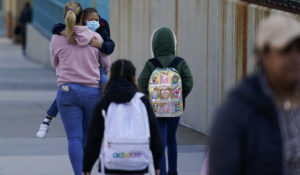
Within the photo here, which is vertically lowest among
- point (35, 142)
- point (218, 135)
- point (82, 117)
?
point (35, 142)

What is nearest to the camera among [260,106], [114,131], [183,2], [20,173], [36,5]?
[260,106]

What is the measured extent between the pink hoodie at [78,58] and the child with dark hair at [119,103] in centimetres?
198

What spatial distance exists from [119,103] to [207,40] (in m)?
5.76

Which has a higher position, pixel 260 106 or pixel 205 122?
pixel 260 106

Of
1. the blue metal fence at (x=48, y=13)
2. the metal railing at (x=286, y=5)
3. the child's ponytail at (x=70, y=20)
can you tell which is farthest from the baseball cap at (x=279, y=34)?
the blue metal fence at (x=48, y=13)

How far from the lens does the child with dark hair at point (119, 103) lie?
502 cm

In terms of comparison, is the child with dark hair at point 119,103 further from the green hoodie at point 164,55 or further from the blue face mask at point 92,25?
the green hoodie at point 164,55

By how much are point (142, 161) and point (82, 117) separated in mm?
2283

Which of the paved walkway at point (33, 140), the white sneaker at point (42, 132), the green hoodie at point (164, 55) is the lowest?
the paved walkway at point (33, 140)

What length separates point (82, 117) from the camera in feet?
23.7

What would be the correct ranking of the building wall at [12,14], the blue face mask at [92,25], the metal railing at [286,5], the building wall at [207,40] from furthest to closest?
the building wall at [12,14]
the building wall at [207,40]
the metal railing at [286,5]
the blue face mask at [92,25]

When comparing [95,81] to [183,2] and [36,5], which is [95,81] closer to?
[183,2]

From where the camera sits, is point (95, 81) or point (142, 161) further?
point (95, 81)

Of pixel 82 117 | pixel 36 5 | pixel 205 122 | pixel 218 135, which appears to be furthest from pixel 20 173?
pixel 36 5
